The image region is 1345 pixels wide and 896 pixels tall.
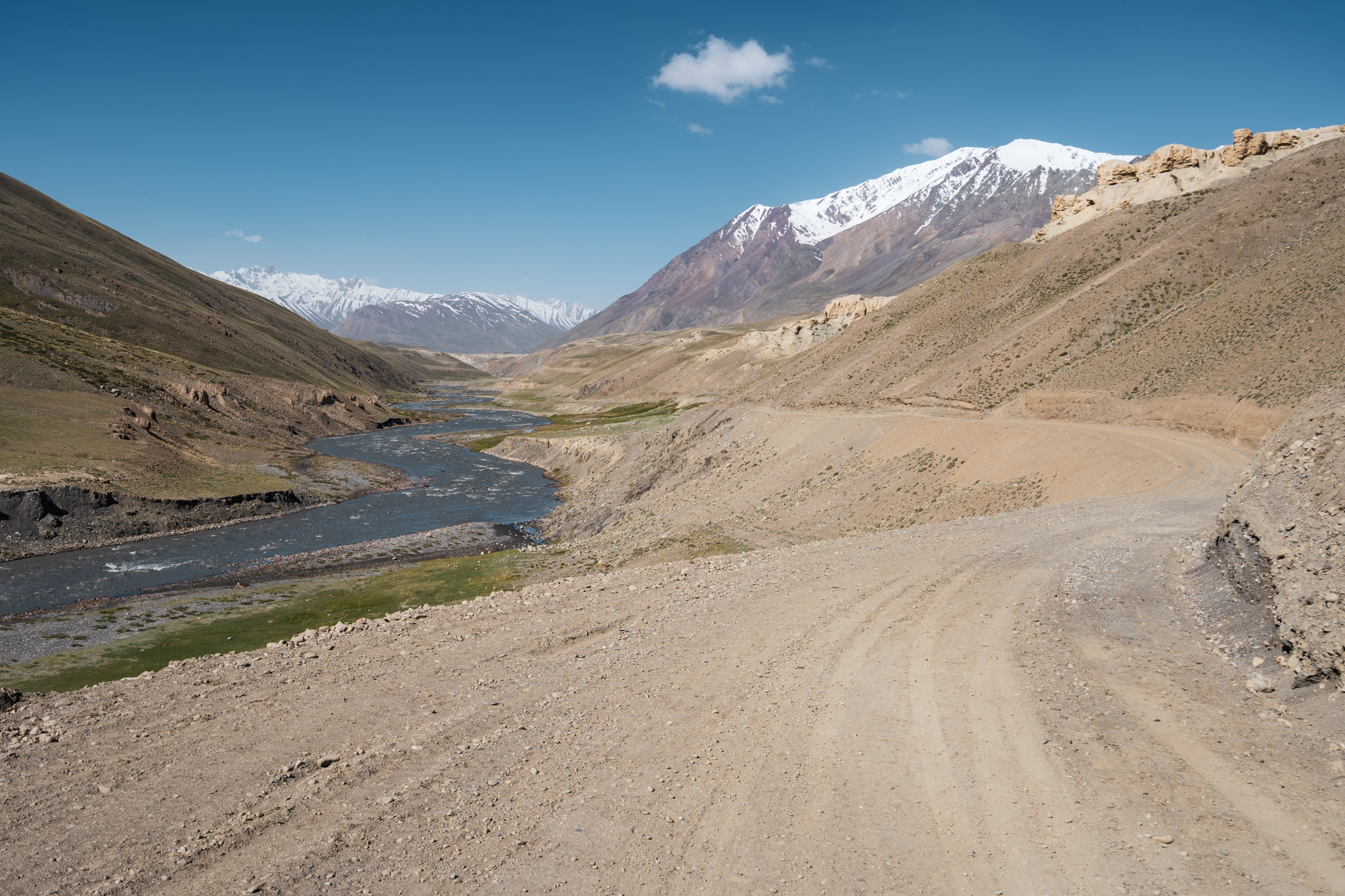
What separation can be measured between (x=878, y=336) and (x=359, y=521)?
162ft

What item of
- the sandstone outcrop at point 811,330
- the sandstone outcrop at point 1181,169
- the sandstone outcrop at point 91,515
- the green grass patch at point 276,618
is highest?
the sandstone outcrop at point 1181,169

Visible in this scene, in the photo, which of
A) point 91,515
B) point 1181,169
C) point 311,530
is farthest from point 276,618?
point 1181,169

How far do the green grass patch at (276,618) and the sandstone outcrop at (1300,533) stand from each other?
2707 cm

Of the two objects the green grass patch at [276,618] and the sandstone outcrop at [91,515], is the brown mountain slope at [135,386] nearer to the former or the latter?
the sandstone outcrop at [91,515]

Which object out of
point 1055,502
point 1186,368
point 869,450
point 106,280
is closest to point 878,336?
point 869,450

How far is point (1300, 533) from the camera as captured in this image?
483 inches

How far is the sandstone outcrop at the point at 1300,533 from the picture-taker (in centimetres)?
1048

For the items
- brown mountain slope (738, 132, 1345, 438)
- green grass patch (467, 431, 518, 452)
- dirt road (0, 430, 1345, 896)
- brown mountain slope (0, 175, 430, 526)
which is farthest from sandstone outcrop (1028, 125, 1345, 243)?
brown mountain slope (0, 175, 430, 526)

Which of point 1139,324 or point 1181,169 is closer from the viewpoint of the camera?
point 1139,324

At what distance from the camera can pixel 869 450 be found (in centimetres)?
4406

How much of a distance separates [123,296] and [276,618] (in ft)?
417

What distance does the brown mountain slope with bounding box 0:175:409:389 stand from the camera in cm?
11281

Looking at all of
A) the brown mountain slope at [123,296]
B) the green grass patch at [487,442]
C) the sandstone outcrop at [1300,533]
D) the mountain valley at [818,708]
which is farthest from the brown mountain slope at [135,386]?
the sandstone outcrop at [1300,533]

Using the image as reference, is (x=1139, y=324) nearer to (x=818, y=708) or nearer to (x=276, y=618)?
(x=818, y=708)
